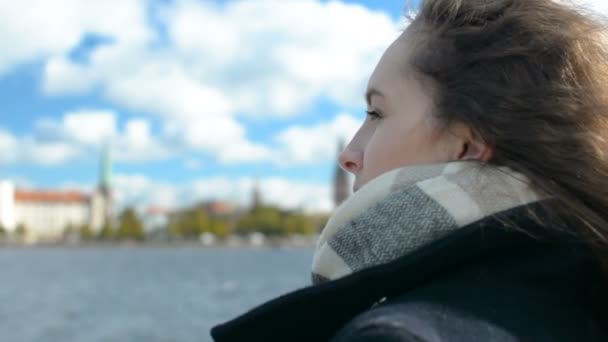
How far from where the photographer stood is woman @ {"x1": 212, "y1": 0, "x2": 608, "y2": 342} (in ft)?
2.45

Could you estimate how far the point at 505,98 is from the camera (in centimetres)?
83

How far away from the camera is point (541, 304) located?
790 mm

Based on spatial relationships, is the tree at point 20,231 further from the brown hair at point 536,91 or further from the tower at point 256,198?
the brown hair at point 536,91

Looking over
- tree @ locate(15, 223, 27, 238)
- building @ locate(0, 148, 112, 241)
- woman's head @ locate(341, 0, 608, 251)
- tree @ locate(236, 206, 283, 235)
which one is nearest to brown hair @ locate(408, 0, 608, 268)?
woman's head @ locate(341, 0, 608, 251)

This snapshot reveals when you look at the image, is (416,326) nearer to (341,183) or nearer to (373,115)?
(373,115)

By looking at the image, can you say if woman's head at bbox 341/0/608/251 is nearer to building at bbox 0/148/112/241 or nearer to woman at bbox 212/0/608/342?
woman at bbox 212/0/608/342

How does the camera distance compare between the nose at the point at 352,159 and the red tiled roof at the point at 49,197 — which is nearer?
the nose at the point at 352,159

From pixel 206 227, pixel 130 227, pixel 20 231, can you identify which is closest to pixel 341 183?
pixel 206 227

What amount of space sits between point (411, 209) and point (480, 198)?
7 cm

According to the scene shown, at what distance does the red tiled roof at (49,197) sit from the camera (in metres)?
108

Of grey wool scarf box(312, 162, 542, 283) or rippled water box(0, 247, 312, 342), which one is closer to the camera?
grey wool scarf box(312, 162, 542, 283)

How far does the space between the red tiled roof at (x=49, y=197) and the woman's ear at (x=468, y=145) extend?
112 metres

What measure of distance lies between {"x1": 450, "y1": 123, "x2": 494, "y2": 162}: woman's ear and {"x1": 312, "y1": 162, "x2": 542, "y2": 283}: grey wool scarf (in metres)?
0.02

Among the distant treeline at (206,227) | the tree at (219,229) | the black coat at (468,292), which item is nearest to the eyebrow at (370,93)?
the black coat at (468,292)
